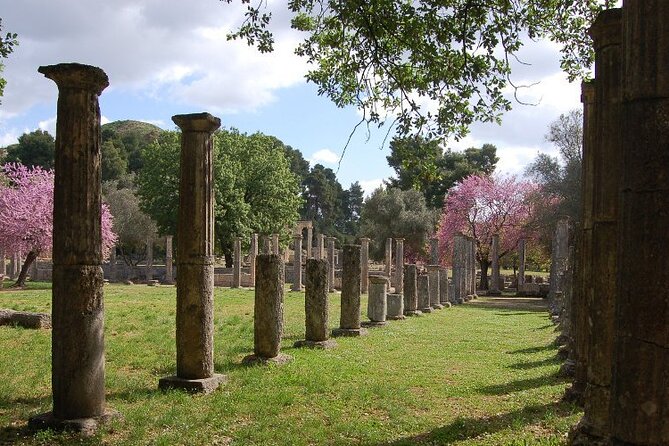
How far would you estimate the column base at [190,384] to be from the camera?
8.91 meters

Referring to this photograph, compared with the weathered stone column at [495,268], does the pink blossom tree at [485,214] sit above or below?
above

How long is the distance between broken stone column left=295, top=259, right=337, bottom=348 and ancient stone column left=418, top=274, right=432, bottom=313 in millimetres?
10744

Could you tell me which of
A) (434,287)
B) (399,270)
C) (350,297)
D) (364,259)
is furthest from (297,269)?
(350,297)

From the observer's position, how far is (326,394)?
29.6 ft

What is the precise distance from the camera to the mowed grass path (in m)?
6.93

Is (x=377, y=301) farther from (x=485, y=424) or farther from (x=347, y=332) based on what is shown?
(x=485, y=424)

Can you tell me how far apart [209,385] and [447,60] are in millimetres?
5780

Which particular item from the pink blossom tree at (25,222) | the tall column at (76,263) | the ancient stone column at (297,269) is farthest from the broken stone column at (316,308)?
the ancient stone column at (297,269)

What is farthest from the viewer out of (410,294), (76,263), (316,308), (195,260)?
(410,294)

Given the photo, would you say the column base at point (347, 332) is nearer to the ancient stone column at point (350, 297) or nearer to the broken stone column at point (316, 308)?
the ancient stone column at point (350, 297)

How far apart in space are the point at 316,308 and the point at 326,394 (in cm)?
476

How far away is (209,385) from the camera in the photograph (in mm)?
9039

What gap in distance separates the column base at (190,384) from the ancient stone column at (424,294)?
15.9 metres

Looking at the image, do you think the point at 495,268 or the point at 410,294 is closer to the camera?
the point at 410,294
